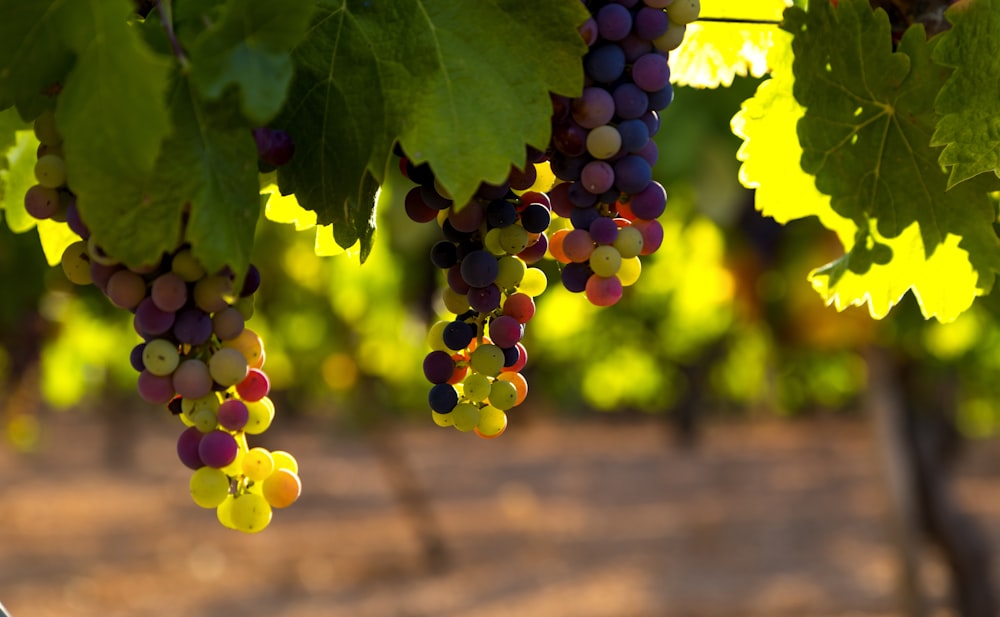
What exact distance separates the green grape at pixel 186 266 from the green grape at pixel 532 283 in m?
0.32

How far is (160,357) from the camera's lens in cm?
91

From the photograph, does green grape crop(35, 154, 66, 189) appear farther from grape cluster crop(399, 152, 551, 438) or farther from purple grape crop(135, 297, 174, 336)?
grape cluster crop(399, 152, 551, 438)

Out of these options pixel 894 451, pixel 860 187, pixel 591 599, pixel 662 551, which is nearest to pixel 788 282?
pixel 894 451

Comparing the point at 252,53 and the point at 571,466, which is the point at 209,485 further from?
the point at 571,466

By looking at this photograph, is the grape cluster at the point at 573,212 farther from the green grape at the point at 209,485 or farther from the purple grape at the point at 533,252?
the green grape at the point at 209,485

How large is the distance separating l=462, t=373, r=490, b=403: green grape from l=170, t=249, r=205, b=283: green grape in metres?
0.27

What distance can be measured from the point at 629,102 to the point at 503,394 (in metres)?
0.30

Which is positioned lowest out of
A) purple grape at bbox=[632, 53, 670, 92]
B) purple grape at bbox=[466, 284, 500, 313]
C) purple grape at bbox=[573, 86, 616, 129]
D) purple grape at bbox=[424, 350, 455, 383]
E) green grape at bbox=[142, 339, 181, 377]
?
purple grape at bbox=[424, 350, 455, 383]

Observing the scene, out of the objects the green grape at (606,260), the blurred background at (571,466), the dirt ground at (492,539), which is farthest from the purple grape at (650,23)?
the dirt ground at (492,539)

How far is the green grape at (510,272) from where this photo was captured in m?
1.01

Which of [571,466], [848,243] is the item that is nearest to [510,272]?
[848,243]

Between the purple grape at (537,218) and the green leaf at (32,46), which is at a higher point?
the green leaf at (32,46)

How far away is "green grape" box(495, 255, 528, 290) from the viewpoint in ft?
3.33

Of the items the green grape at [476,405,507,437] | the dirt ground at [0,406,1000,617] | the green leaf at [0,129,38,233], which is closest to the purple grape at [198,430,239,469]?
the green grape at [476,405,507,437]
